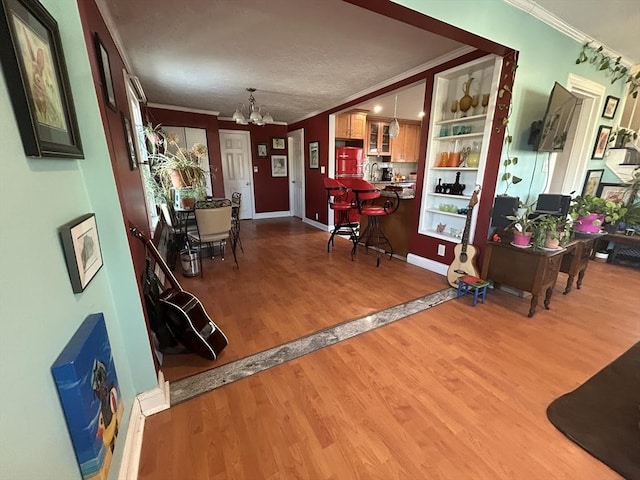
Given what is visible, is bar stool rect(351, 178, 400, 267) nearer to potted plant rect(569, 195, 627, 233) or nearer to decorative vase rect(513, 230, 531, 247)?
decorative vase rect(513, 230, 531, 247)

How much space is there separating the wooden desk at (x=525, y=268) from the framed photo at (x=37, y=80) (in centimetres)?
295

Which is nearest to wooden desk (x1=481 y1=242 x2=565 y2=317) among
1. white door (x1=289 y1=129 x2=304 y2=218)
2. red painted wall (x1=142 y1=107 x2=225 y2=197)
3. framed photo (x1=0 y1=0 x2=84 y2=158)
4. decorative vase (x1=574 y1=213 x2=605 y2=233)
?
decorative vase (x1=574 y1=213 x2=605 y2=233)

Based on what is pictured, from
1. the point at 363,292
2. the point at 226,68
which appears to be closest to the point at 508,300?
the point at 363,292

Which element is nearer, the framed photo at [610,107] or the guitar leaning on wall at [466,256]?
the guitar leaning on wall at [466,256]

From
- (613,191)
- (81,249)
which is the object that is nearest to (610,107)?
(613,191)

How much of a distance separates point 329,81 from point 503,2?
6.48 ft

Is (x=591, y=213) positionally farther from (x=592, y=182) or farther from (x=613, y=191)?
(x=613, y=191)

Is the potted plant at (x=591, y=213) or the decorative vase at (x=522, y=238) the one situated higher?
the potted plant at (x=591, y=213)

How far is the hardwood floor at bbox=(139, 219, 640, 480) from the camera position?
121 centimetres

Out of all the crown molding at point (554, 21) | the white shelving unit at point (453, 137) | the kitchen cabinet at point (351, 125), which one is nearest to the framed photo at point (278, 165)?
the kitchen cabinet at point (351, 125)

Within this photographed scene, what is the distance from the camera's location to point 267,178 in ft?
22.0

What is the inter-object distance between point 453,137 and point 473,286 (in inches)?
63.5

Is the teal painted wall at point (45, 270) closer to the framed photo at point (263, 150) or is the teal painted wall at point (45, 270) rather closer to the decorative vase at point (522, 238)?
the decorative vase at point (522, 238)

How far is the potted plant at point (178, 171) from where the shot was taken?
3379mm
